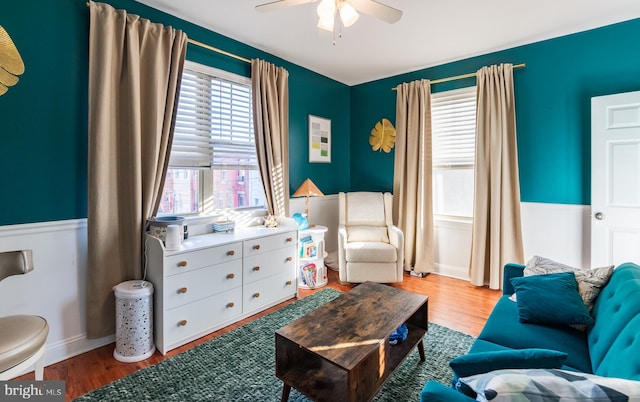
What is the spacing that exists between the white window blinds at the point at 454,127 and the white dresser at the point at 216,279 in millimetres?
2124

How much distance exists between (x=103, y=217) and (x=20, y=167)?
1.76 feet

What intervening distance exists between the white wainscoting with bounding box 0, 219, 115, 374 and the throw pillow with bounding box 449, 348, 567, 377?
2404 millimetres

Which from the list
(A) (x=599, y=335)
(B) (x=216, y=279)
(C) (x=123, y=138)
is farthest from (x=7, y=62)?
(A) (x=599, y=335)

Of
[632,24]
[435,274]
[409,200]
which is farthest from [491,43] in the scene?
[435,274]

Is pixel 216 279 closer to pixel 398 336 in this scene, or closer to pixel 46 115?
pixel 398 336

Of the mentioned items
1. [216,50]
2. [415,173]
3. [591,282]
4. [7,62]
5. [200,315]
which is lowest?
[200,315]

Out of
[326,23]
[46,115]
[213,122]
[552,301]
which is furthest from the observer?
[213,122]

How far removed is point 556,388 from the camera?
0.73 m

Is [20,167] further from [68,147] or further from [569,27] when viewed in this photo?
[569,27]

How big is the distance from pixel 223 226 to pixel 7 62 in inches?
67.3

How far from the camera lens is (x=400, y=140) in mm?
3945

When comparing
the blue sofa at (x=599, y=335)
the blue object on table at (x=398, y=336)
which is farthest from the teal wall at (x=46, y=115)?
the blue sofa at (x=599, y=335)

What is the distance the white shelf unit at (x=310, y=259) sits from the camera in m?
3.38

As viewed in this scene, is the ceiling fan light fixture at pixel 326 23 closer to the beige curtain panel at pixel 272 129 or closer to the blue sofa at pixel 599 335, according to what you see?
the beige curtain panel at pixel 272 129
